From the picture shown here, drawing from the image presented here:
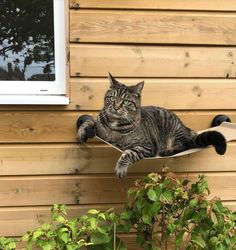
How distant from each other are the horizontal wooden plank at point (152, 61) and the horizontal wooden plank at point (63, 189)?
0.52 m

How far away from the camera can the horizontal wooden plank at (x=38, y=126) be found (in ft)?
6.86

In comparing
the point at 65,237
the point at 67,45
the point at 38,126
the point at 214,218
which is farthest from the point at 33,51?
the point at 214,218

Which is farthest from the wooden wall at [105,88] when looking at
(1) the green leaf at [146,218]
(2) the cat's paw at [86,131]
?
(1) the green leaf at [146,218]

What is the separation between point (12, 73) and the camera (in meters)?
2.13

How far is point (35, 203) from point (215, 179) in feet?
3.04

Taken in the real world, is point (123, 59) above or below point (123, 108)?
above

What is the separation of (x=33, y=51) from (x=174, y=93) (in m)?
0.73

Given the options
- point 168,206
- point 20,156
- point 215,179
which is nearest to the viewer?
point 168,206

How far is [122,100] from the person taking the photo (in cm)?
194

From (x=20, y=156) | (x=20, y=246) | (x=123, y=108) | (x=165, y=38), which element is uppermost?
(x=165, y=38)

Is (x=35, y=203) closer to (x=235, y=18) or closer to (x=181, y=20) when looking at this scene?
(x=181, y=20)

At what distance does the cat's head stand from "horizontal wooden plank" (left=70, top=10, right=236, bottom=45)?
0.27m

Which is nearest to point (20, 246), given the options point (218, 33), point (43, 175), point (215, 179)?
point (43, 175)

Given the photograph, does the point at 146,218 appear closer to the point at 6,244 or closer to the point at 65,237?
the point at 65,237
